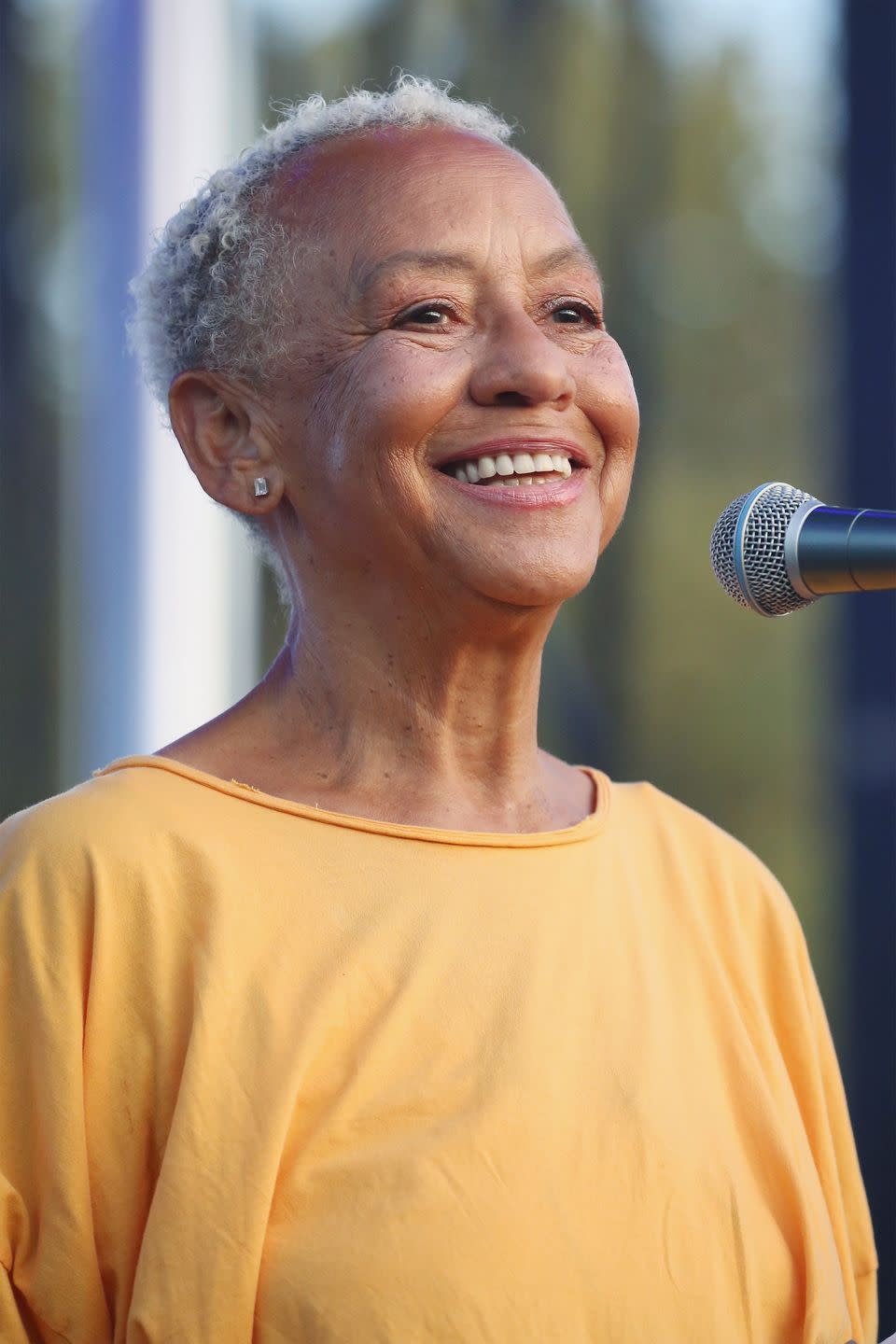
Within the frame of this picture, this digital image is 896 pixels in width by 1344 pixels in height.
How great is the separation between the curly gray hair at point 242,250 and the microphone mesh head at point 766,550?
69 cm

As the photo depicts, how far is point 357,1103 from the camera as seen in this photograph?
1.68 metres

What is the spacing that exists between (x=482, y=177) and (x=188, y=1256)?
1.28 meters

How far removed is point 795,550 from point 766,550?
1.5 inches

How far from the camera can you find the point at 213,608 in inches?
167

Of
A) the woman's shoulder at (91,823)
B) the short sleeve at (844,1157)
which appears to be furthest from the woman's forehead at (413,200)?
the short sleeve at (844,1157)

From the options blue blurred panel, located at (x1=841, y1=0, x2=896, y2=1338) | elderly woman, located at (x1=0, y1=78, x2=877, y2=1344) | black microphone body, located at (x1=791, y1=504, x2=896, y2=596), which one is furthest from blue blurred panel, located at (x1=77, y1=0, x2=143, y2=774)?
black microphone body, located at (x1=791, y1=504, x2=896, y2=596)

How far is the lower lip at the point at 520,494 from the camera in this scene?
184 cm

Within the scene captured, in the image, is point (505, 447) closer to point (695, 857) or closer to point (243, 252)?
point (243, 252)

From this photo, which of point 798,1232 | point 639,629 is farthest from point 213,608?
point 798,1232

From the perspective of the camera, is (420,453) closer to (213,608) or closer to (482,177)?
(482,177)

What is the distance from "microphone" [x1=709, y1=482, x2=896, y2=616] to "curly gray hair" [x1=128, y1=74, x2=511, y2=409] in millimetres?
688

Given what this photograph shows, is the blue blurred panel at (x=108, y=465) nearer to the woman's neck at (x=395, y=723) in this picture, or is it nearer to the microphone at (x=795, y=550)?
the woman's neck at (x=395, y=723)

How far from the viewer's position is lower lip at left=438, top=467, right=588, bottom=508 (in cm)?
184

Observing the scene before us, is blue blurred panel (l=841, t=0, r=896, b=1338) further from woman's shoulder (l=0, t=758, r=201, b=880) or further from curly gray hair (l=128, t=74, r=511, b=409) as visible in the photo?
woman's shoulder (l=0, t=758, r=201, b=880)
